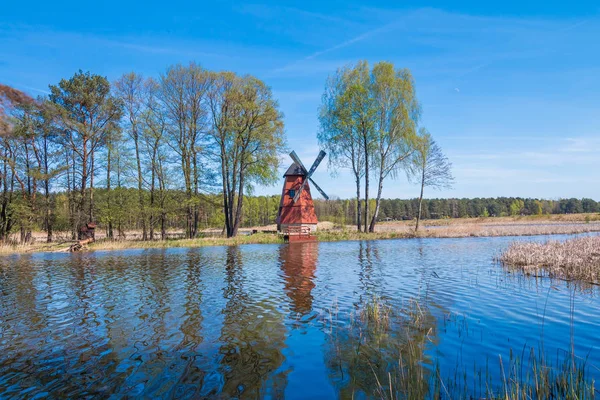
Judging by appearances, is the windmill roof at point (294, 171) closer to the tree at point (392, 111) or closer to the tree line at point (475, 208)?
the tree at point (392, 111)

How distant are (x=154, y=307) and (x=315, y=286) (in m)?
5.37

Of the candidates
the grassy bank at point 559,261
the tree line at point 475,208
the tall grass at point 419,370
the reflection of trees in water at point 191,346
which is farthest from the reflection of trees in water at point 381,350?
the tree line at point 475,208

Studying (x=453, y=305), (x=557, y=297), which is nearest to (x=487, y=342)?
(x=453, y=305)

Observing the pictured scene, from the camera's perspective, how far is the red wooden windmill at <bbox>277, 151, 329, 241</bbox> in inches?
1511

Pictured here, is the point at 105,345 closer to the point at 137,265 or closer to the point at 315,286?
the point at 315,286

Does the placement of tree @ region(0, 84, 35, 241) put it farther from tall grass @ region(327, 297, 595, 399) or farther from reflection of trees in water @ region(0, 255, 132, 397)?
tall grass @ region(327, 297, 595, 399)

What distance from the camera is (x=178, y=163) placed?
36.4 metres

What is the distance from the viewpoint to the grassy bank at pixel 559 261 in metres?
12.9

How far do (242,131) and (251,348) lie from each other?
30.9 meters

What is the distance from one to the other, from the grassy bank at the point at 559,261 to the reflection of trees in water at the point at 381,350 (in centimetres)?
721

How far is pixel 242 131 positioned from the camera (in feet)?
118

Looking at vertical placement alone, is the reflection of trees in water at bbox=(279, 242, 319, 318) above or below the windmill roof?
below

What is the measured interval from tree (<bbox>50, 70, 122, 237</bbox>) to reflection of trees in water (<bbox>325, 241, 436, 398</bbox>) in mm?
31031

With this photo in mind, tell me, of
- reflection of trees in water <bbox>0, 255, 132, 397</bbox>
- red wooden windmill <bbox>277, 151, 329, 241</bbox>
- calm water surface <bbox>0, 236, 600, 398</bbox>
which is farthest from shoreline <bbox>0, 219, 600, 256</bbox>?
reflection of trees in water <bbox>0, 255, 132, 397</bbox>
